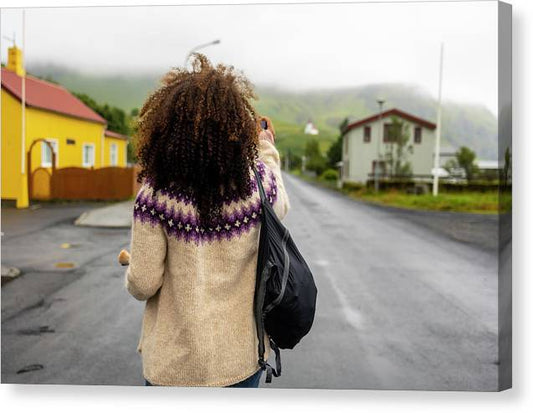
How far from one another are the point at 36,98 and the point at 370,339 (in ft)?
6.67

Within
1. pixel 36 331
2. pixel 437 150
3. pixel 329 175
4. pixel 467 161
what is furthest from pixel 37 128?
pixel 467 161

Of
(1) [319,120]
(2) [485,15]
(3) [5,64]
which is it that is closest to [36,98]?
(3) [5,64]

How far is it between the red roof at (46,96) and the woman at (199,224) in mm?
1841

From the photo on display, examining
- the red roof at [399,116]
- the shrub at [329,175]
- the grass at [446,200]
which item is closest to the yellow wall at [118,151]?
the shrub at [329,175]

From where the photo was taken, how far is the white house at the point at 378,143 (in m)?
2.99

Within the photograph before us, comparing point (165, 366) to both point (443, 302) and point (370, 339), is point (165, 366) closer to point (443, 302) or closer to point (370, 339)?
point (370, 339)

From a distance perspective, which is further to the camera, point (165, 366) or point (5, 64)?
point (5, 64)

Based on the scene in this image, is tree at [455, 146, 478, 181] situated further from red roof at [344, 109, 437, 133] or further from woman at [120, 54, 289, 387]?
woman at [120, 54, 289, 387]

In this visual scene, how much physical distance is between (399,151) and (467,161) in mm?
336

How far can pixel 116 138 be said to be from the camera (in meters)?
2.98

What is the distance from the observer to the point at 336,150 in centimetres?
320

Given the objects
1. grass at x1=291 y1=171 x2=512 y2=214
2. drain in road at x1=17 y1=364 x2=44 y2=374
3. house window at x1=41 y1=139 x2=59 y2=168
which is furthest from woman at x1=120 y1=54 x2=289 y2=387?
house window at x1=41 y1=139 x2=59 y2=168

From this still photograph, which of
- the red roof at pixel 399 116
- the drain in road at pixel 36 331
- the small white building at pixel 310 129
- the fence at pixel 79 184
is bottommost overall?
the drain in road at pixel 36 331

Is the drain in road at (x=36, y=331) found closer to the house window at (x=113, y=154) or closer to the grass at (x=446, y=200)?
the house window at (x=113, y=154)
